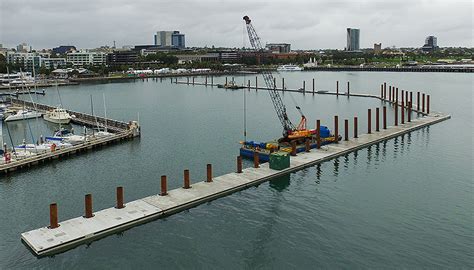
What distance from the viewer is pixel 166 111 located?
9319 cm

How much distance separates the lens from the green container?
41031 mm

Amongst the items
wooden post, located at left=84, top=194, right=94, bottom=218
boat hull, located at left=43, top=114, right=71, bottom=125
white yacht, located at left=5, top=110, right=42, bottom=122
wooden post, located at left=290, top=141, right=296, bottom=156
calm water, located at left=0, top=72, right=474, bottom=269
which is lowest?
calm water, located at left=0, top=72, right=474, bottom=269

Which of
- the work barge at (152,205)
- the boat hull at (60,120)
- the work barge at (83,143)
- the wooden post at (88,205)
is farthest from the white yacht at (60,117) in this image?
the wooden post at (88,205)

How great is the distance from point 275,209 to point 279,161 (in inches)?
311

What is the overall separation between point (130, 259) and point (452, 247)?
18832 millimetres

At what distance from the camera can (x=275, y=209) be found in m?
33.8

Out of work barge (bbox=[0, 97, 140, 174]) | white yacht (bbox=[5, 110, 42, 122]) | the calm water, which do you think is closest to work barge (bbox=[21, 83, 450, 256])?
the calm water

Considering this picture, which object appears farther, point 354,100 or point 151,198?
point 354,100

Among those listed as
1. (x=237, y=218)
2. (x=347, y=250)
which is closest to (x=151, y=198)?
(x=237, y=218)

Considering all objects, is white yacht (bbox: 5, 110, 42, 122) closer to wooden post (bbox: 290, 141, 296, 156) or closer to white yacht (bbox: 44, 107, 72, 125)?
white yacht (bbox: 44, 107, 72, 125)

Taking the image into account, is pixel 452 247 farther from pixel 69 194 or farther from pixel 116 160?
pixel 116 160

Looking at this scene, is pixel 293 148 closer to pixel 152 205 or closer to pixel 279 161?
pixel 279 161

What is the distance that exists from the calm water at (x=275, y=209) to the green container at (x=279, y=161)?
167 cm

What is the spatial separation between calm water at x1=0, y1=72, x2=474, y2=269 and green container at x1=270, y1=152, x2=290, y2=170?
5.48 feet
